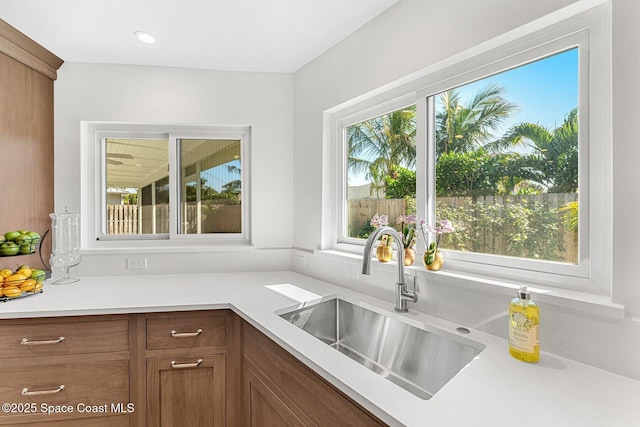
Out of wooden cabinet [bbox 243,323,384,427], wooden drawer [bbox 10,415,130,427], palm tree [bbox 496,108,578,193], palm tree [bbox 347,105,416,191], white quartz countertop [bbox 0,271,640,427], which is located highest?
palm tree [bbox 347,105,416,191]

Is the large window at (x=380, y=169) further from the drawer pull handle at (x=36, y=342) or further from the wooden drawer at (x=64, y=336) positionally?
the drawer pull handle at (x=36, y=342)

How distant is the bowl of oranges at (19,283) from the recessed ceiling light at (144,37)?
1373 mm

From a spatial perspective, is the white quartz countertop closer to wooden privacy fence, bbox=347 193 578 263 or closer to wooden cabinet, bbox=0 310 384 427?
wooden cabinet, bbox=0 310 384 427

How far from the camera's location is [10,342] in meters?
1.52

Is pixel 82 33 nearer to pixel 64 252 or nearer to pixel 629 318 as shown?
pixel 64 252

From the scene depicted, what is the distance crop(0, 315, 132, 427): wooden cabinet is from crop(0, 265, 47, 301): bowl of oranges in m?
0.22

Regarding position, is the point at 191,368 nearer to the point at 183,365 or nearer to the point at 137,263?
the point at 183,365

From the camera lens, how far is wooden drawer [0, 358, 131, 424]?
1.52 meters

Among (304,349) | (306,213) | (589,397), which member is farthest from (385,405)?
(306,213)

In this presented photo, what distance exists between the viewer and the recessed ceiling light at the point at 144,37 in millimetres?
1897

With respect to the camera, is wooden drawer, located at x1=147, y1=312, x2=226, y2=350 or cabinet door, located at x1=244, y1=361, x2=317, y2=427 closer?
cabinet door, located at x1=244, y1=361, x2=317, y2=427

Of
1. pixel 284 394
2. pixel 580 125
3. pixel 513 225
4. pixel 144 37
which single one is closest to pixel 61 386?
pixel 284 394

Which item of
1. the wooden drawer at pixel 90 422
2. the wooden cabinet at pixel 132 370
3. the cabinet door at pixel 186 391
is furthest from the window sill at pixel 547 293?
the wooden drawer at pixel 90 422

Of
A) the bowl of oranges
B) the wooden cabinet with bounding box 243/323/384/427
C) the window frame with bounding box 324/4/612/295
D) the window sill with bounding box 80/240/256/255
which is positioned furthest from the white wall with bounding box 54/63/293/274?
the window frame with bounding box 324/4/612/295
